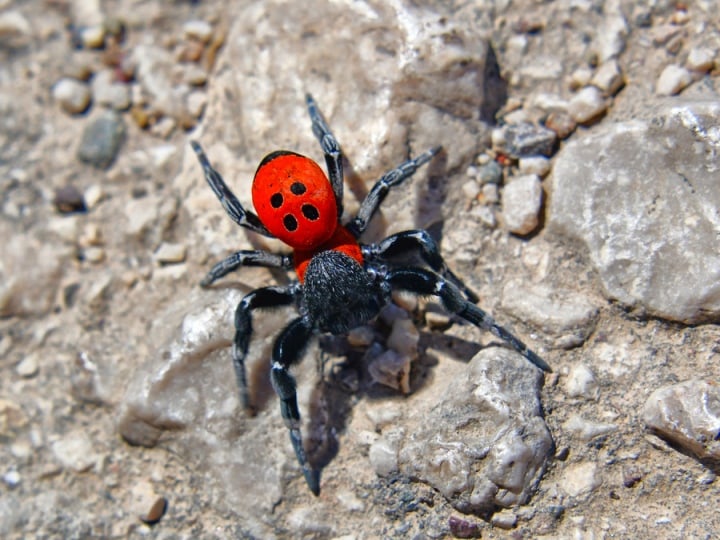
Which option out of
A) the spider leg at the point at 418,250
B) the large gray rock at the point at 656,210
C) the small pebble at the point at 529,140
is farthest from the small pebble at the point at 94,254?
the large gray rock at the point at 656,210

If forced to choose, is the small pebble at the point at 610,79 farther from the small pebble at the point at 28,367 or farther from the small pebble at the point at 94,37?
the small pebble at the point at 28,367

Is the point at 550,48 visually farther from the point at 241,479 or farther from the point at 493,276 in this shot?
the point at 241,479

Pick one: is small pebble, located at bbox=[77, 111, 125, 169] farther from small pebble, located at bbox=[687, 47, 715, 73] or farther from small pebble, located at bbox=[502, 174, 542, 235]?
small pebble, located at bbox=[687, 47, 715, 73]

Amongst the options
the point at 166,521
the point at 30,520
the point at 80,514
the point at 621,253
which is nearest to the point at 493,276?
the point at 621,253

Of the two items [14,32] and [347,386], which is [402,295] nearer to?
[347,386]

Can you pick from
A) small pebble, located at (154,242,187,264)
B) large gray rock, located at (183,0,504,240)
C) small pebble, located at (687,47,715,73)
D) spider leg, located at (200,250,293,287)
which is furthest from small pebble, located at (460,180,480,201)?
small pebble, located at (154,242,187,264)

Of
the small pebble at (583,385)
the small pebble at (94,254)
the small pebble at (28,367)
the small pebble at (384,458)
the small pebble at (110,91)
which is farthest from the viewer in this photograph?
the small pebble at (110,91)
